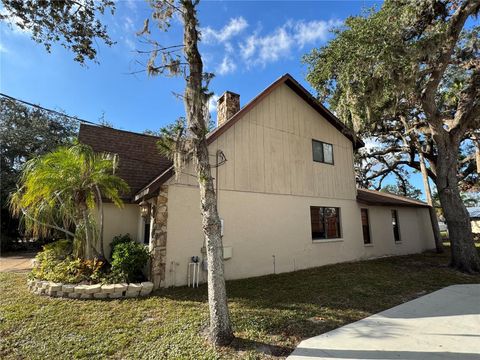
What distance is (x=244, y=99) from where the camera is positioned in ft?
35.6

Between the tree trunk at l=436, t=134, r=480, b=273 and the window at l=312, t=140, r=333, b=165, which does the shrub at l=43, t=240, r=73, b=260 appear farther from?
the tree trunk at l=436, t=134, r=480, b=273

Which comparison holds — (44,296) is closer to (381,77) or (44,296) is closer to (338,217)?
(338,217)

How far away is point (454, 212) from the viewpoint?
10.2m

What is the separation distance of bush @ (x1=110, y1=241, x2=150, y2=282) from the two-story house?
317 millimetres

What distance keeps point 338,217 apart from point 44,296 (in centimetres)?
1026

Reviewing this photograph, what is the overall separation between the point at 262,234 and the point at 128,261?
4176 millimetres

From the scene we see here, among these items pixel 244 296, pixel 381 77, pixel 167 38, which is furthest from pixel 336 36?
pixel 244 296

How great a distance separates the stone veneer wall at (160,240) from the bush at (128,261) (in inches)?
11.4

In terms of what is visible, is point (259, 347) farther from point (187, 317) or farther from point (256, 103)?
point (256, 103)

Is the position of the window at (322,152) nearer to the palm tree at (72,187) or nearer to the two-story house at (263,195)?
the two-story house at (263,195)

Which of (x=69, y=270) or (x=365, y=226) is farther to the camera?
(x=365, y=226)

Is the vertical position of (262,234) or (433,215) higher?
(433,215)

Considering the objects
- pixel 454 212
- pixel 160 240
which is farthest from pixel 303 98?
pixel 160 240

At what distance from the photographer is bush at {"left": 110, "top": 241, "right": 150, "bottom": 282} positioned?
21.8 ft
